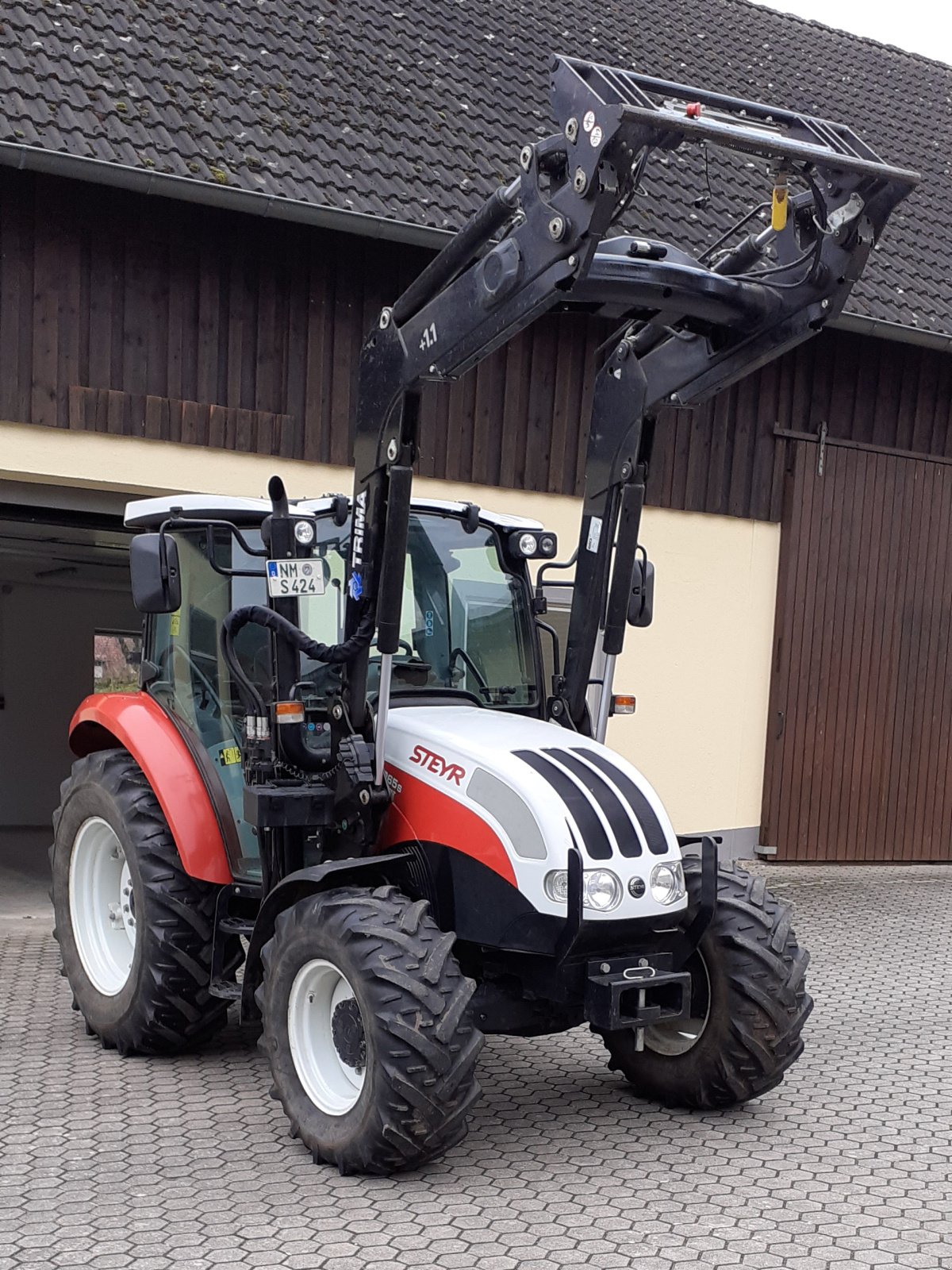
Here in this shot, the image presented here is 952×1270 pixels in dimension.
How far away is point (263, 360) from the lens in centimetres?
934

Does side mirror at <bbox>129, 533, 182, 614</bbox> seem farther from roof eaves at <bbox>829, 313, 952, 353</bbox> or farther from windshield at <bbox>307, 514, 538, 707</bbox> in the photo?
roof eaves at <bbox>829, 313, 952, 353</bbox>

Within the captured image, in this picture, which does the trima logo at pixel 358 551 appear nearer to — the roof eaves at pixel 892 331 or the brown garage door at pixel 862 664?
the roof eaves at pixel 892 331

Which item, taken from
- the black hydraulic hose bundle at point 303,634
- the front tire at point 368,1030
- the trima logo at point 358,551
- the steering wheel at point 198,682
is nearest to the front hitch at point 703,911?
the front tire at point 368,1030

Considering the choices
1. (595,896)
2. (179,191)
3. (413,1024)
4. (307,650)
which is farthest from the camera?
(179,191)

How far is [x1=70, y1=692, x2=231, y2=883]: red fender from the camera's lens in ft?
17.9

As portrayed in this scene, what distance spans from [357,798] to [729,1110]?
1740mm

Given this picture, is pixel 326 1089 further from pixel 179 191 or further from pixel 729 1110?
pixel 179 191

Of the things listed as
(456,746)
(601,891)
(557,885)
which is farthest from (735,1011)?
(456,746)

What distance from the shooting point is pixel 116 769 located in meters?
5.88

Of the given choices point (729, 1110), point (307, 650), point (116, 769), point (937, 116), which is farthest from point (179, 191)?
point (937, 116)

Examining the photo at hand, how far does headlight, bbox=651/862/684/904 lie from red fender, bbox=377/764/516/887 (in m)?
0.49

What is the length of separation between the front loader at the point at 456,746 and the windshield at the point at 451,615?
11 millimetres

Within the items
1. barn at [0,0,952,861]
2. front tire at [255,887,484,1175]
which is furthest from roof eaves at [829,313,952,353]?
front tire at [255,887,484,1175]

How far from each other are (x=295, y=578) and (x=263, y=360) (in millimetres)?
4789
